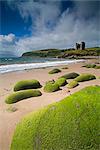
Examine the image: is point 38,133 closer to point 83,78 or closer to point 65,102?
point 65,102

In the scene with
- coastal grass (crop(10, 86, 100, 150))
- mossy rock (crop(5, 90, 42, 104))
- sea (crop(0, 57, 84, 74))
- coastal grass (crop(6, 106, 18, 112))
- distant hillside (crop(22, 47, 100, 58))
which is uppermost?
coastal grass (crop(10, 86, 100, 150))

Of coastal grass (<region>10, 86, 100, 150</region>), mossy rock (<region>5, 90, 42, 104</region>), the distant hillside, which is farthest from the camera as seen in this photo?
the distant hillside

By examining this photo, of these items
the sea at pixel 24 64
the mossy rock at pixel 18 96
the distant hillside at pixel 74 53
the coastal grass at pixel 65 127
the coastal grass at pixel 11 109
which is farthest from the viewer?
the distant hillside at pixel 74 53

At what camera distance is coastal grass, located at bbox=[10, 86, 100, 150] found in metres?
2.96

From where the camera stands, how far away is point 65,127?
121 inches

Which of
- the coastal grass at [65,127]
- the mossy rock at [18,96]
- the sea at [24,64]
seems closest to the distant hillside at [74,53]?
the sea at [24,64]

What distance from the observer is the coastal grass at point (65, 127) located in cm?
296

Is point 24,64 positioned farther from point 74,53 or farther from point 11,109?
point 74,53

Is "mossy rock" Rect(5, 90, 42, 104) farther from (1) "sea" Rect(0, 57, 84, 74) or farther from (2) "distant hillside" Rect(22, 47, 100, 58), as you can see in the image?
(2) "distant hillside" Rect(22, 47, 100, 58)

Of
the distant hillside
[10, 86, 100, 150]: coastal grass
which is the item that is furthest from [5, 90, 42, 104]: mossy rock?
the distant hillside

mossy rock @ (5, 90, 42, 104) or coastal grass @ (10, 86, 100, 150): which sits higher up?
coastal grass @ (10, 86, 100, 150)

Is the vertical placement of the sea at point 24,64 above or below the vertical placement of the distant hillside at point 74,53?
above

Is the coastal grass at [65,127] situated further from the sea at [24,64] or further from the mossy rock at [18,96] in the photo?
the sea at [24,64]

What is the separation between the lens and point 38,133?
3164 mm
